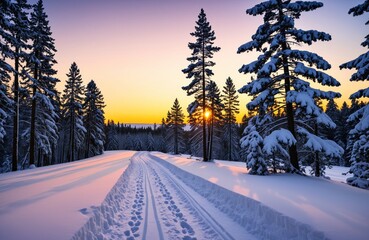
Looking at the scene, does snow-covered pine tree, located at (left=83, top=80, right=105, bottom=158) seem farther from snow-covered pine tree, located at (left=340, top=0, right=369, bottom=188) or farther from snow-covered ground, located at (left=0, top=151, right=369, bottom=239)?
snow-covered pine tree, located at (left=340, top=0, right=369, bottom=188)

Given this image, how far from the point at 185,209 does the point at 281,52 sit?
10018mm

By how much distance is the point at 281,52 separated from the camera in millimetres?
12062

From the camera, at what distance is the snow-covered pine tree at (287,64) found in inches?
439

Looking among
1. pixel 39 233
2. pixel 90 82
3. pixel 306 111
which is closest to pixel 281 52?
pixel 306 111

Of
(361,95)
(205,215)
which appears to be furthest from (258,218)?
(361,95)

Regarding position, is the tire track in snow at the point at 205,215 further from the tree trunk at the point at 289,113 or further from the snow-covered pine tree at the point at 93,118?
the snow-covered pine tree at the point at 93,118

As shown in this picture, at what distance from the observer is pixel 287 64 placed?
1219 cm

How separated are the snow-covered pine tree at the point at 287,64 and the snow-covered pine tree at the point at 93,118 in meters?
35.3

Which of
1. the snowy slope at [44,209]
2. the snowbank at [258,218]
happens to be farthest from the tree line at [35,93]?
the snowbank at [258,218]

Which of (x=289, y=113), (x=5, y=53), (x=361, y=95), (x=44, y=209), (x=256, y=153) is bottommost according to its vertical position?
(x=44, y=209)

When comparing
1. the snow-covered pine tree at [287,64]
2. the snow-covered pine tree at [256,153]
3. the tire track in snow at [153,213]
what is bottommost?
the tire track in snow at [153,213]

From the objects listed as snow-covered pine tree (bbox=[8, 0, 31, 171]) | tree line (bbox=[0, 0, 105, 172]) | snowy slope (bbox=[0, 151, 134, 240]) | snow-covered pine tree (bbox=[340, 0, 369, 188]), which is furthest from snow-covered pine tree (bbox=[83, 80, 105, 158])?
snow-covered pine tree (bbox=[340, 0, 369, 188])

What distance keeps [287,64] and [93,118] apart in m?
39.3

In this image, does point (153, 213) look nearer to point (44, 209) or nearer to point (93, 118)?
point (44, 209)
